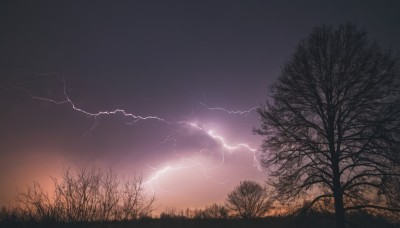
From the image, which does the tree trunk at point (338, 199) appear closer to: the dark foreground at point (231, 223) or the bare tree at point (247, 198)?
the dark foreground at point (231, 223)

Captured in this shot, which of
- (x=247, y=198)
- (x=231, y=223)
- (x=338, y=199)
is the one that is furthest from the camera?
(x=247, y=198)

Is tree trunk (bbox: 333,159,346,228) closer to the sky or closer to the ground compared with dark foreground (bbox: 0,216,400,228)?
closer to the sky

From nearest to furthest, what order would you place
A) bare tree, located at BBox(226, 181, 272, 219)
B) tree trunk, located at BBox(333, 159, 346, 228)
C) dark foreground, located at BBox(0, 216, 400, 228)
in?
dark foreground, located at BBox(0, 216, 400, 228)
tree trunk, located at BBox(333, 159, 346, 228)
bare tree, located at BBox(226, 181, 272, 219)

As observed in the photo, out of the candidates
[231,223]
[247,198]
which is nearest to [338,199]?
[231,223]

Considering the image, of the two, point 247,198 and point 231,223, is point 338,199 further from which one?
point 247,198

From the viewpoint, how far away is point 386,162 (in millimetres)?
12727

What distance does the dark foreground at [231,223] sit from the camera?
10107 millimetres

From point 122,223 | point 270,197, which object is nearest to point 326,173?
point 270,197

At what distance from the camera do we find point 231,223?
19.7 meters

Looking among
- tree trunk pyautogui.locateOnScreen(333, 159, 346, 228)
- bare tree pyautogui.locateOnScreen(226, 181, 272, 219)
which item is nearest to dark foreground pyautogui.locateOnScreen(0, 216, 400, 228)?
tree trunk pyautogui.locateOnScreen(333, 159, 346, 228)

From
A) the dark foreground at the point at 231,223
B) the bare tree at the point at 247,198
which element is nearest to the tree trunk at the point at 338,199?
the dark foreground at the point at 231,223

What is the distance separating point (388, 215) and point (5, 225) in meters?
13.0

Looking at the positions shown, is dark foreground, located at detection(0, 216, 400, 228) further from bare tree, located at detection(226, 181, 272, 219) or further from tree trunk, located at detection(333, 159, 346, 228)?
bare tree, located at detection(226, 181, 272, 219)

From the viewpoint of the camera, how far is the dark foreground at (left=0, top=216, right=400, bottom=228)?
1011cm
